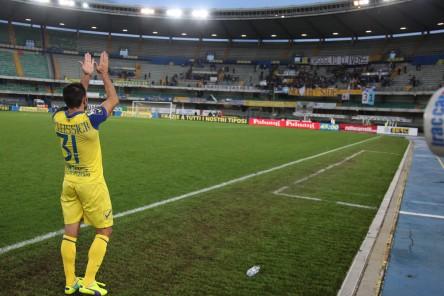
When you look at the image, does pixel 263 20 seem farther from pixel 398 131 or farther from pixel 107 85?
pixel 107 85

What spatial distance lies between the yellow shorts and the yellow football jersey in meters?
0.07

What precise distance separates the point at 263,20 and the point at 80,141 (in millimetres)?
61503

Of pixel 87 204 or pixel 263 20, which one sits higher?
pixel 263 20

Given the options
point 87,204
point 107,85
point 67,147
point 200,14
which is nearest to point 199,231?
point 87,204

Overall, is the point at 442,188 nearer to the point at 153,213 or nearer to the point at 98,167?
the point at 153,213

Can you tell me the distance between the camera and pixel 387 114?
56.9m

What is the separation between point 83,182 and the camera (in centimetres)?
388

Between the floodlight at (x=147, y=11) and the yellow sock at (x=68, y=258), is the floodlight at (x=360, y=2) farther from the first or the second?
the yellow sock at (x=68, y=258)

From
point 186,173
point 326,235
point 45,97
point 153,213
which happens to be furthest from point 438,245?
point 45,97

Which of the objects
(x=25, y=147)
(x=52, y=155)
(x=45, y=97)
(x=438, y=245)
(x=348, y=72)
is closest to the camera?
(x=438, y=245)

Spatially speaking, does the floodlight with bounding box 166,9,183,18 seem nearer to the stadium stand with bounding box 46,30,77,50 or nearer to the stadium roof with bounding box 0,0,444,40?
the stadium roof with bounding box 0,0,444,40

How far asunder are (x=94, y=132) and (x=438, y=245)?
4.93 metres

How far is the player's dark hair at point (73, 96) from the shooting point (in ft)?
12.1

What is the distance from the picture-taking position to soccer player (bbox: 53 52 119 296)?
3.79 meters
